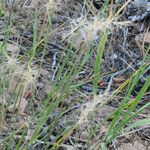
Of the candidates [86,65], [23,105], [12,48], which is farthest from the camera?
[86,65]

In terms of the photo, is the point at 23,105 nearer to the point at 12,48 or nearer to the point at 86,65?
the point at 12,48

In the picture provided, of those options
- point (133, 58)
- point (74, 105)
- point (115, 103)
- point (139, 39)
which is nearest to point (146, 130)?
point (115, 103)

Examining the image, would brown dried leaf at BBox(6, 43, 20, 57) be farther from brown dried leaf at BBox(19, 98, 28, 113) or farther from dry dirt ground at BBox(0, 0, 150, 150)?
brown dried leaf at BBox(19, 98, 28, 113)

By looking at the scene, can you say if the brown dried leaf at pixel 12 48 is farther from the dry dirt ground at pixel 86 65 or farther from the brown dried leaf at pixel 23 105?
the brown dried leaf at pixel 23 105

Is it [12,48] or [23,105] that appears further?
[12,48]

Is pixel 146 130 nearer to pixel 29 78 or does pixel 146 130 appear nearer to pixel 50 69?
pixel 50 69

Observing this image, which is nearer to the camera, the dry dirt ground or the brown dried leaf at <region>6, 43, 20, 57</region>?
the dry dirt ground

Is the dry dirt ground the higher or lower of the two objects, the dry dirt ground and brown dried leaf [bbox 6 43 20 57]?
the lower

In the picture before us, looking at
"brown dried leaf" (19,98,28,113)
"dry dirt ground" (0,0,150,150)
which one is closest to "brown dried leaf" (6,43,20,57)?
"dry dirt ground" (0,0,150,150)

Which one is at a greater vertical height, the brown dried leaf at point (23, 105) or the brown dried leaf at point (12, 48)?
the brown dried leaf at point (12, 48)

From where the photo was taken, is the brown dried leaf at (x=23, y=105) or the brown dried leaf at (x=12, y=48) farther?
the brown dried leaf at (x=12, y=48)

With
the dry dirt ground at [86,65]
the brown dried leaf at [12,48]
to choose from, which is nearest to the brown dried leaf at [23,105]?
the dry dirt ground at [86,65]

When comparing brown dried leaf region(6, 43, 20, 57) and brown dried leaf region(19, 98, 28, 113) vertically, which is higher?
brown dried leaf region(6, 43, 20, 57)

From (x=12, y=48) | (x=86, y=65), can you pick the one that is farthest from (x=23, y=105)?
(x=86, y=65)
